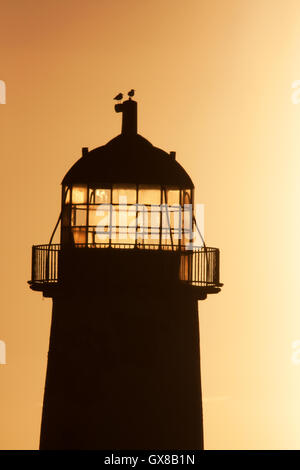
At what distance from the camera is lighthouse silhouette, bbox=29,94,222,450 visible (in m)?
19.9

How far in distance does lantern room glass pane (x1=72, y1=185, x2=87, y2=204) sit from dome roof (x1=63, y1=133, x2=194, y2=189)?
107mm

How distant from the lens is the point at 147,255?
65.9 ft

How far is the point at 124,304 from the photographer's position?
19.9 m

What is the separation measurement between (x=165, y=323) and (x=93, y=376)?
1.44 metres

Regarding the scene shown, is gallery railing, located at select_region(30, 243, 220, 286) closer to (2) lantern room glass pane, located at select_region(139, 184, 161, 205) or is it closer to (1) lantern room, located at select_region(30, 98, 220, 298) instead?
(1) lantern room, located at select_region(30, 98, 220, 298)

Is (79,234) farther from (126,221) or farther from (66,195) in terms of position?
(126,221)

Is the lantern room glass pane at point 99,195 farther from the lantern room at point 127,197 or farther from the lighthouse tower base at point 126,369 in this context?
the lighthouse tower base at point 126,369

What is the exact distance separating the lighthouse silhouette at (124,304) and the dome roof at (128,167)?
0.05ft

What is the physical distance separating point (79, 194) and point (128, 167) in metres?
0.97

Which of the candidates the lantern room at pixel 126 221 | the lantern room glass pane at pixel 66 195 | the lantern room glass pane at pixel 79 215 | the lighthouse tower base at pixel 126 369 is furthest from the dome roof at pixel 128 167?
the lighthouse tower base at pixel 126 369

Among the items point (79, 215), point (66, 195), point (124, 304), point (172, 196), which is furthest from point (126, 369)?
point (66, 195)

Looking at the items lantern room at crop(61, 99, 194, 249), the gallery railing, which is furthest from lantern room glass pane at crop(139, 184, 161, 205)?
the gallery railing

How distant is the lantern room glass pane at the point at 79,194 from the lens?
2048 centimetres

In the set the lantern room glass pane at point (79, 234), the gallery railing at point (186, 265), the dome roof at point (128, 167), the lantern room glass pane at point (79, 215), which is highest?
the dome roof at point (128, 167)
